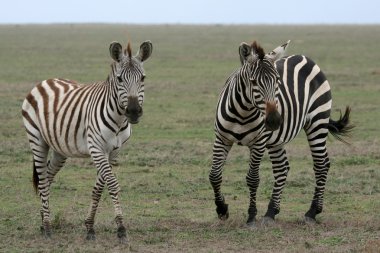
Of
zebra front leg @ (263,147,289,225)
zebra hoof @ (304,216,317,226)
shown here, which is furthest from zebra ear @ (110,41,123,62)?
zebra hoof @ (304,216,317,226)

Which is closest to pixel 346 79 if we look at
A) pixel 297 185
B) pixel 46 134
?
pixel 297 185

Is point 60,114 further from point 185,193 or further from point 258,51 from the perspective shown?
point 185,193

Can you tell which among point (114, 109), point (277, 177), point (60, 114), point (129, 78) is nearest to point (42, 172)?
point (60, 114)

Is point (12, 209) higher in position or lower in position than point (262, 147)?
lower

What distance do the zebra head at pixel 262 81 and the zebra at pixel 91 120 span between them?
36.4 inches

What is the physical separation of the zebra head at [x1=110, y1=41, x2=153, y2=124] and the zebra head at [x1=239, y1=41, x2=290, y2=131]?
3.05 feet

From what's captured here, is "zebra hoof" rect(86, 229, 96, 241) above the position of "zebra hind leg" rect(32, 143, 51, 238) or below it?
below

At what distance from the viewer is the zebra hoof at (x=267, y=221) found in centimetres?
762

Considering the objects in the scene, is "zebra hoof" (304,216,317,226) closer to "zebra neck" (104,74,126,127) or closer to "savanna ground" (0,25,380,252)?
"savanna ground" (0,25,380,252)

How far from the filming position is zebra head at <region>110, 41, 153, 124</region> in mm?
6328

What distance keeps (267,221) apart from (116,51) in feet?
7.58

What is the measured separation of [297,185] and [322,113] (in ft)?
6.67

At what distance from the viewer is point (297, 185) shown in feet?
32.5

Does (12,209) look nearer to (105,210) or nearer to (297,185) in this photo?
(105,210)
